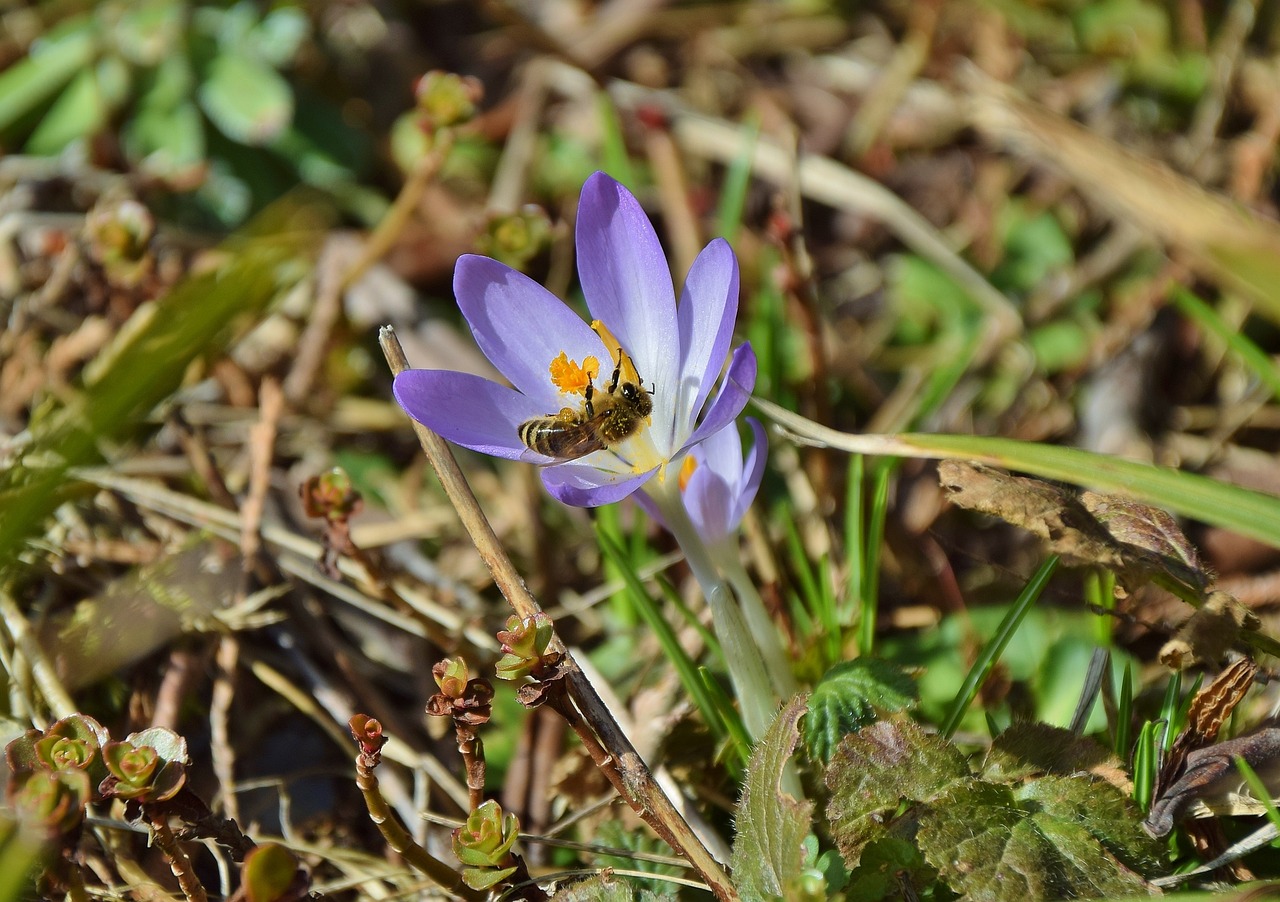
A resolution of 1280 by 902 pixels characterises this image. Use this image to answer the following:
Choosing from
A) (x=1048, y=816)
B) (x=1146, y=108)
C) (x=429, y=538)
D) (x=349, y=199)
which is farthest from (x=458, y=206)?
(x=1048, y=816)

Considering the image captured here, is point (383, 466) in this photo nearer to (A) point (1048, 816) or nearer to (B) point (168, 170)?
(B) point (168, 170)

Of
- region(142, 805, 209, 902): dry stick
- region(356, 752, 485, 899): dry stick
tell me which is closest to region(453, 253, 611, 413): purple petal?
region(356, 752, 485, 899): dry stick

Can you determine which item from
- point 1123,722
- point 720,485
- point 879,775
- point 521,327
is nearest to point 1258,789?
point 1123,722

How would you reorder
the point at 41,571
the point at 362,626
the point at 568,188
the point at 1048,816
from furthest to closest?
the point at 568,188, the point at 362,626, the point at 41,571, the point at 1048,816

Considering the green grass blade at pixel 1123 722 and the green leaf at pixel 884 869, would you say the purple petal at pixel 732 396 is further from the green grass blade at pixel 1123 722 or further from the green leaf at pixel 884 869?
the green grass blade at pixel 1123 722

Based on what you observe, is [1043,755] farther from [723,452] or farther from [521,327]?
[521,327]

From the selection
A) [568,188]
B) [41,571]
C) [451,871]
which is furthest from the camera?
[568,188]
